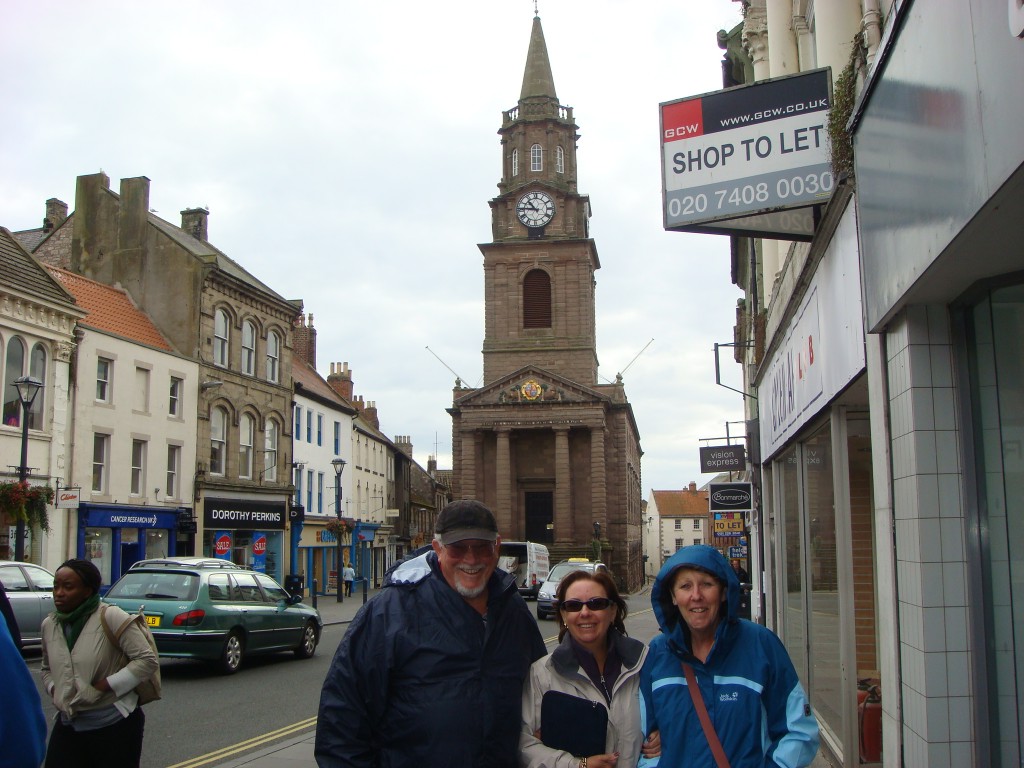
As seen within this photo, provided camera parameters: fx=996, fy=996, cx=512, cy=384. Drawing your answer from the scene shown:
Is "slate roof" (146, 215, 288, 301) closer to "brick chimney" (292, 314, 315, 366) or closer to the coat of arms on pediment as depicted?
"brick chimney" (292, 314, 315, 366)

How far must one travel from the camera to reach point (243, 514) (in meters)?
35.5

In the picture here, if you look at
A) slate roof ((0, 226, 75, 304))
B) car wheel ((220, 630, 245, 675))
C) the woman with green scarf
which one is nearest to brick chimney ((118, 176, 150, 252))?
slate roof ((0, 226, 75, 304))

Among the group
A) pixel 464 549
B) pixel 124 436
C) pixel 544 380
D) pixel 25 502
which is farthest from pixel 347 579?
pixel 464 549

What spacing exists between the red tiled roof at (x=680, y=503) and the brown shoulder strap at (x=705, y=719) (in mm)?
123498

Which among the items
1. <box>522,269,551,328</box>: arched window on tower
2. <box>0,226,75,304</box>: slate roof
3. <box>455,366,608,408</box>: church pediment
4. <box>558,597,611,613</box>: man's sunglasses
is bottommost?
<box>558,597,611,613</box>: man's sunglasses

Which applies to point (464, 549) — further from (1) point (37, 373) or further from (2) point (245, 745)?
(1) point (37, 373)

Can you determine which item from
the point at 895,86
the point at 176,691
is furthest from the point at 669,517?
the point at 895,86

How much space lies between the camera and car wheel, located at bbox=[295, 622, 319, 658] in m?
17.7

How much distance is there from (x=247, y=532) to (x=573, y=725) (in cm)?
3428

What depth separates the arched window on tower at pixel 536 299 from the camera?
6838 centimetres

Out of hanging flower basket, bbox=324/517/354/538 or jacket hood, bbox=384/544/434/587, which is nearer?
jacket hood, bbox=384/544/434/587

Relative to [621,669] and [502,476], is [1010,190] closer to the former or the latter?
[621,669]

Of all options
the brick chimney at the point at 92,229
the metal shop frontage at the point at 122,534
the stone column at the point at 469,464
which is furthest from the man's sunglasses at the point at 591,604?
the stone column at the point at 469,464

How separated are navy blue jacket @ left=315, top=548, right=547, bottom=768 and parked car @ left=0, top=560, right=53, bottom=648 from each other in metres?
14.0
